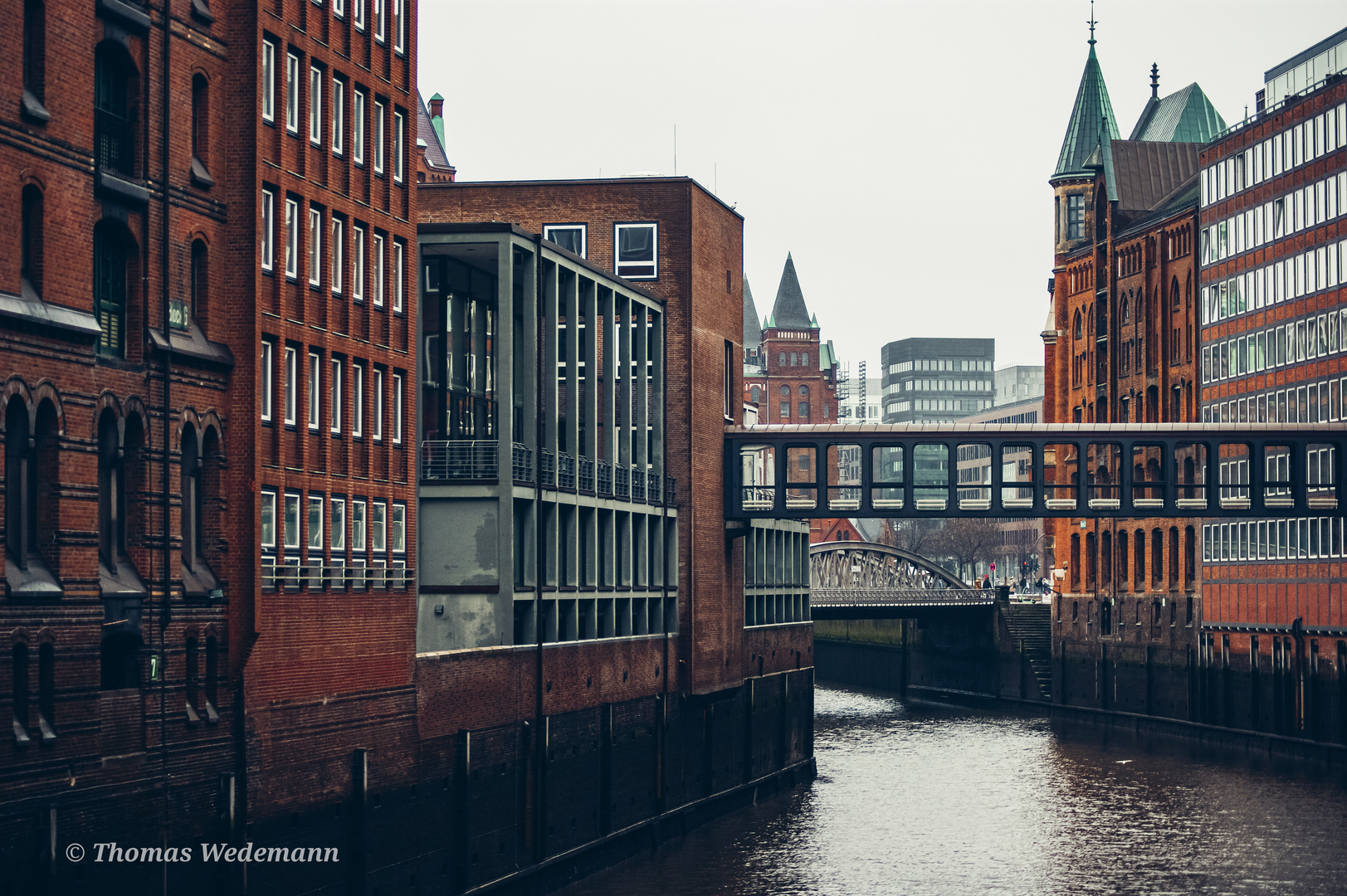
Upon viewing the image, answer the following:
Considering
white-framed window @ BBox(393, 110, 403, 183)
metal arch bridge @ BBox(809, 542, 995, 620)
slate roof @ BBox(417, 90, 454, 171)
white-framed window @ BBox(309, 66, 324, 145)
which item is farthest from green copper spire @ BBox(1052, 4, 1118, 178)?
white-framed window @ BBox(309, 66, 324, 145)

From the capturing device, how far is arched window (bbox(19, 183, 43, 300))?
3550 cm

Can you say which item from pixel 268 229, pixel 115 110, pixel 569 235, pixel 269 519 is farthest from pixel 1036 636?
pixel 115 110

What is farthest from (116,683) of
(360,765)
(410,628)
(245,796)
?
(410,628)

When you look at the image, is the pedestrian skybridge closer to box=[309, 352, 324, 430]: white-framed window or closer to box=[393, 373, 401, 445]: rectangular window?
box=[393, 373, 401, 445]: rectangular window

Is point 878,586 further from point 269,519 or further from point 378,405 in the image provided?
point 269,519

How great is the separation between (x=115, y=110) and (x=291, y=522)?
9.23 m

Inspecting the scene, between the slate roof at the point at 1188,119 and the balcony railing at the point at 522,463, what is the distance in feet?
285

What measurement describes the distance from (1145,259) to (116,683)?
91.1 metres

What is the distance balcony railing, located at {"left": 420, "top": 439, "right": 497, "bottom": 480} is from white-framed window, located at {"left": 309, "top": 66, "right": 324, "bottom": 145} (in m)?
10.1

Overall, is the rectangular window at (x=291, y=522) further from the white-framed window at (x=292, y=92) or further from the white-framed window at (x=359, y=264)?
the white-framed window at (x=292, y=92)

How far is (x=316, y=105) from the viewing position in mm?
45406

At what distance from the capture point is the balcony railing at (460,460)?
2104 inches

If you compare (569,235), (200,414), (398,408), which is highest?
(569,235)

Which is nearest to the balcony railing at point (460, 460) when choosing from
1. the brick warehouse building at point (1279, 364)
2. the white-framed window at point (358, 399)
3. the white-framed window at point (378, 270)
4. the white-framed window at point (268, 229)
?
the white-framed window at point (378, 270)
